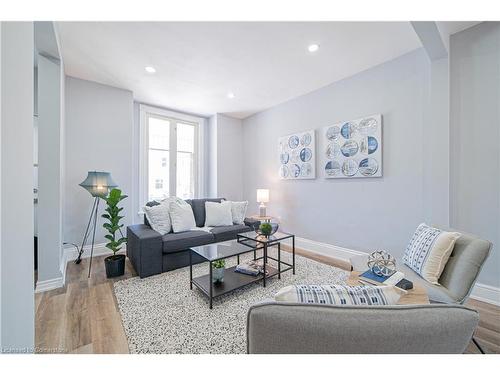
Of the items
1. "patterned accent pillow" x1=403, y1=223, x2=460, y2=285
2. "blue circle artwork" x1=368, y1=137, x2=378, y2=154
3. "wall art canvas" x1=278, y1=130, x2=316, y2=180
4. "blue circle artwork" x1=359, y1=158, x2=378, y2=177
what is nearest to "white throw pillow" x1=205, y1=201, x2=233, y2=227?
"wall art canvas" x1=278, y1=130, x2=316, y2=180

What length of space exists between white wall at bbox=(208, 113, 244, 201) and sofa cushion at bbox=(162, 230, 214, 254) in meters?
1.77

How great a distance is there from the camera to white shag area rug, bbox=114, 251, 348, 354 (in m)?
1.48

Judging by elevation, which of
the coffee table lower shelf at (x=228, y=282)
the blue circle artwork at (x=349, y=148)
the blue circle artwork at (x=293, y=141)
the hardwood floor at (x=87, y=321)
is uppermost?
the blue circle artwork at (x=293, y=141)

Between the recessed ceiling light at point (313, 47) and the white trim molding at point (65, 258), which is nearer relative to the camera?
the white trim molding at point (65, 258)

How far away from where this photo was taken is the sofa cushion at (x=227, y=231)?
3.14 meters

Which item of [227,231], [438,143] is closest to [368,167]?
[438,143]

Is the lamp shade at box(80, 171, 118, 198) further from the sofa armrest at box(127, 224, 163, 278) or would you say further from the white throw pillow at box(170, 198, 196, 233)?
the white throw pillow at box(170, 198, 196, 233)

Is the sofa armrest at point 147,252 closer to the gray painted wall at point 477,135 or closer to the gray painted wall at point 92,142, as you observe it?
the gray painted wall at point 92,142

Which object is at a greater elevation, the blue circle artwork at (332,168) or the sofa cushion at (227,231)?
the blue circle artwork at (332,168)

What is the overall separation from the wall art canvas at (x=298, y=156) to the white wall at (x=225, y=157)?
125 cm

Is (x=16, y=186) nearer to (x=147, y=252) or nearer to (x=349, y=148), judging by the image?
(x=147, y=252)

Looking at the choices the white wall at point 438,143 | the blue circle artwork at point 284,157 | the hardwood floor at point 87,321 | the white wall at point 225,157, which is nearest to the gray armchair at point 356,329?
the hardwood floor at point 87,321
